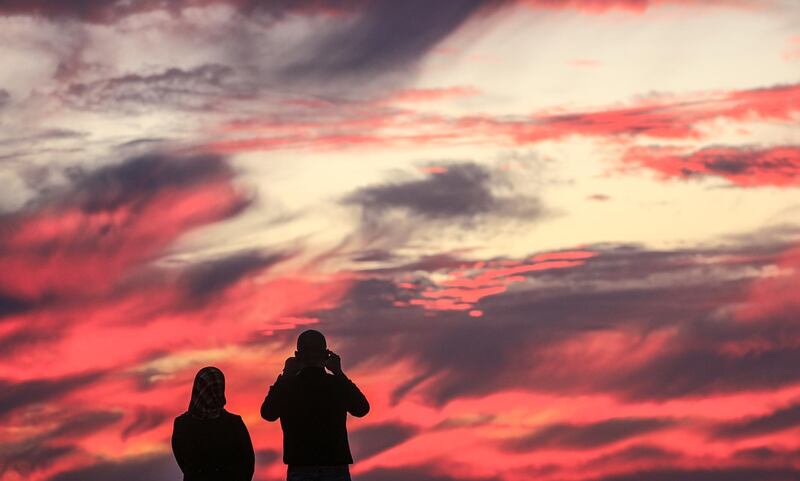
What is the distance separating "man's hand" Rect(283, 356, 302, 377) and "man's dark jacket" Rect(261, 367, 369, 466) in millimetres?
80

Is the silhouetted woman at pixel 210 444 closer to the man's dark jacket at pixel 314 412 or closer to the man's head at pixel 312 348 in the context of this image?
the man's dark jacket at pixel 314 412

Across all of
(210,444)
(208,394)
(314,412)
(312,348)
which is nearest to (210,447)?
(210,444)

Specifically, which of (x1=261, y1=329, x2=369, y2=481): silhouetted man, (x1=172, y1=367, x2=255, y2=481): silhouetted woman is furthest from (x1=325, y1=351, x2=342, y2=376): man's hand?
(x1=172, y1=367, x2=255, y2=481): silhouetted woman

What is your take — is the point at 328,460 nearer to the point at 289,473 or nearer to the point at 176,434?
the point at 289,473

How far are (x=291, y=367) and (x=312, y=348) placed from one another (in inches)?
15.5

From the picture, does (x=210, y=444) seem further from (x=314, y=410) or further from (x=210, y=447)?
(x=314, y=410)

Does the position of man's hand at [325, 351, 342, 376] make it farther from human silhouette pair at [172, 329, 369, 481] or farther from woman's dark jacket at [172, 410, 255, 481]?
woman's dark jacket at [172, 410, 255, 481]

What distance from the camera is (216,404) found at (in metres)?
11.4

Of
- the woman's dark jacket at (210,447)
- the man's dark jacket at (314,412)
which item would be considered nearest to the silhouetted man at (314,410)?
the man's dark jacket at (314,412)

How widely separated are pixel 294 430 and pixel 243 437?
0.60 meters

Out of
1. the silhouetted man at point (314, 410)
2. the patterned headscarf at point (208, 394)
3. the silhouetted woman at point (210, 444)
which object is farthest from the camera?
the silhouetted woman at point (210, 444)

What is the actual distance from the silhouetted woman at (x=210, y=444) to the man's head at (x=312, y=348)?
2.93 ft

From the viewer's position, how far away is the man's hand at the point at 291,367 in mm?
11703

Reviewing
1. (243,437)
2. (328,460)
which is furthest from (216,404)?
(328,460)
